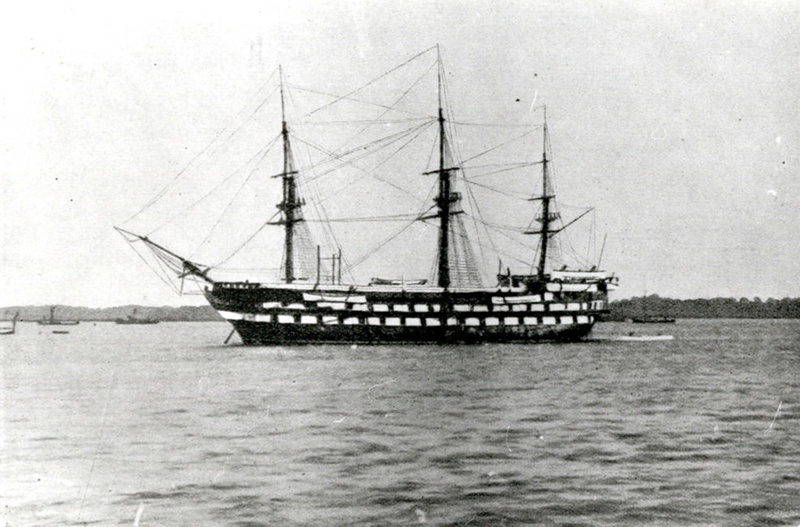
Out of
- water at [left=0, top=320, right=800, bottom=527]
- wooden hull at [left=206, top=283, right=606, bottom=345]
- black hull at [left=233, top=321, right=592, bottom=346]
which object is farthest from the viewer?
black hull at [left=233, top=321, right=592, bottom=346]

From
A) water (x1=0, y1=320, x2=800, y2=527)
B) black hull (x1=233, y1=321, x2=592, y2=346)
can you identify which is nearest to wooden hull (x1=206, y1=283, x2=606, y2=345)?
black hull (x1=233, y1=321, x2=592, y2=346)

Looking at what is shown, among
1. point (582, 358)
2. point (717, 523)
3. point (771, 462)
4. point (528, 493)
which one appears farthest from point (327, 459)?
point (582, 358)

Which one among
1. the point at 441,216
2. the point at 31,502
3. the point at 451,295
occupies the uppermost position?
the point at 441,216

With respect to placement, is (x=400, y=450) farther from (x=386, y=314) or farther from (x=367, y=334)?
(x=386, y=314)

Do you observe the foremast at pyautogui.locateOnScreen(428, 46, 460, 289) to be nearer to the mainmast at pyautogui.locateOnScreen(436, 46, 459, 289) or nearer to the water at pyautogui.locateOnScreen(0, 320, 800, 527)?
the mainmast at pyautogui.locateOnScreen(436, 46, 459, 289)

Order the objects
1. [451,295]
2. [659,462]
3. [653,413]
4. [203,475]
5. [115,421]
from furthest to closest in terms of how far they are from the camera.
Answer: [451,295]
[653,413]
[115,421]
[659,462]
[203,475]

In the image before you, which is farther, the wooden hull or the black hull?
the black hull

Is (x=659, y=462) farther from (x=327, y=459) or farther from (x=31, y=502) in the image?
(x=31, y=502)

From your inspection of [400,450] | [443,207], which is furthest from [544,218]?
[400,450]
